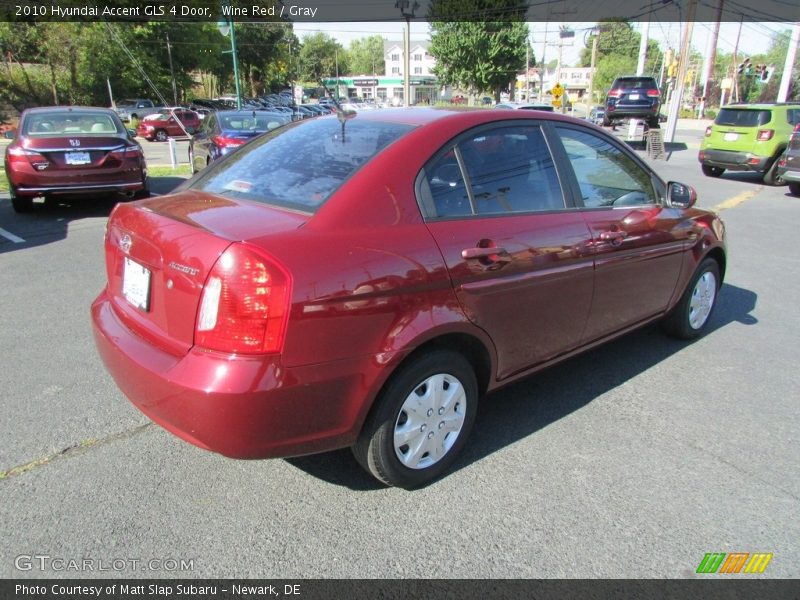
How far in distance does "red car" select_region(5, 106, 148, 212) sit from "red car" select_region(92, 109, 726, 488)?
5901 mm

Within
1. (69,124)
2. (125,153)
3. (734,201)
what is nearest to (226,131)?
(125,153)

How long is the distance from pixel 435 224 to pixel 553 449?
141cm

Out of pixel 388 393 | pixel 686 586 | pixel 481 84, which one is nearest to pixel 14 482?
pixel 388 393

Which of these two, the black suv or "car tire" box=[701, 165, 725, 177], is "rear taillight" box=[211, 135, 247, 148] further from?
the black suv

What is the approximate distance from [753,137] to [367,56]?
418 feet

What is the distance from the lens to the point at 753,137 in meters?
13.3

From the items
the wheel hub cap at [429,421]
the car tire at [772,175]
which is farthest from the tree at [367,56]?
the wheel hub cap at [429,421]

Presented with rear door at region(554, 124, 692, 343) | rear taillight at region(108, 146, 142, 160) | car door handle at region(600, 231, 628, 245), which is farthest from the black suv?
car door handle at region(600, 231, 628, 245)

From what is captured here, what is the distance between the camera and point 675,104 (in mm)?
20594

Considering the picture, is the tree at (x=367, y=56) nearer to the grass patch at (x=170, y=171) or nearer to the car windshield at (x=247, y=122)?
the grass patch at (x=170, y=171)

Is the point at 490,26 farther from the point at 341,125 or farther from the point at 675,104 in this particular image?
the point at 341,125

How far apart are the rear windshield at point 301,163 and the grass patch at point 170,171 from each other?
10.6m

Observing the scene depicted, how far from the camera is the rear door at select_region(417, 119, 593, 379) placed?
253 centimetres

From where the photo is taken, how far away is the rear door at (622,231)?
3227 mm
